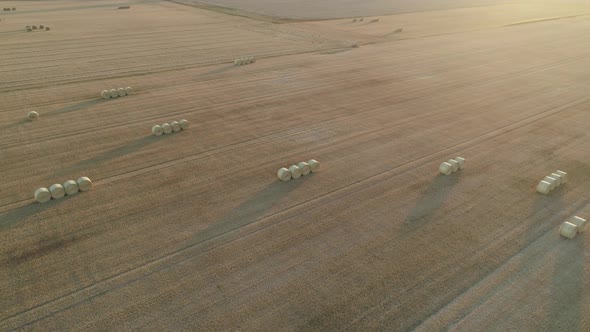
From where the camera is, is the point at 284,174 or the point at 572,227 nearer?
the point at 572,227

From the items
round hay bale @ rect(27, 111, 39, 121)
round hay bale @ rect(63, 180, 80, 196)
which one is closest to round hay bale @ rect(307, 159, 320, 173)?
round hay bale @ rect(63, 180, 80, 196)

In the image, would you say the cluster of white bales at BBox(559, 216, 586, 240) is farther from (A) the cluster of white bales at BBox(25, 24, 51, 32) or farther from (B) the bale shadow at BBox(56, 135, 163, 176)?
(A) the cluster of white bales at BBox(25, 24, 51, 32)

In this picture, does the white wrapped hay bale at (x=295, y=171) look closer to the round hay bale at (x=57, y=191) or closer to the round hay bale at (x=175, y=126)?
the round hay bale at (x=175, y=126)

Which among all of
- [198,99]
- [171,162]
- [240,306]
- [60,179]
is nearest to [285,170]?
[171,162]

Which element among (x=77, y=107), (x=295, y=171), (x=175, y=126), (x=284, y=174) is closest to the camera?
(x=284, y=174)

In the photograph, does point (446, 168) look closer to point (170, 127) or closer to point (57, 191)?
point (170, 127)

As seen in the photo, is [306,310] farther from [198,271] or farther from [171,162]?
[171,162]

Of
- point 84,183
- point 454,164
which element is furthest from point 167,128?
point 454,164
